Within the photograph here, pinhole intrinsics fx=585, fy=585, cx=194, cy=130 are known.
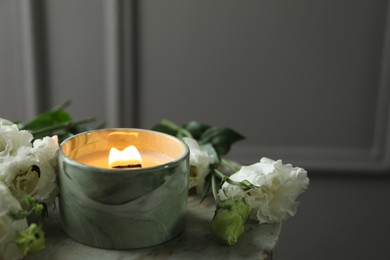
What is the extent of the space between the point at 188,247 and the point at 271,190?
0.27 ft

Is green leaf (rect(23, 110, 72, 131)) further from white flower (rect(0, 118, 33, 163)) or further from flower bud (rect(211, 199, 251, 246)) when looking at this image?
flower bud (rect(211, 199, 251, 246))

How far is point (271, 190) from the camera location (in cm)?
48

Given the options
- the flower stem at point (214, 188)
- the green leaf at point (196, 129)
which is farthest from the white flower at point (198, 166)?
the green leaf at point (196, 129)

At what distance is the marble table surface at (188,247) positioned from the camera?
0.44 metres

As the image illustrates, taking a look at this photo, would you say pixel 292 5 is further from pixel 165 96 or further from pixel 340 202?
pixel 340 202

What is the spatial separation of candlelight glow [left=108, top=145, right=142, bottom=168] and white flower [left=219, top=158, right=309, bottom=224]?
75mm

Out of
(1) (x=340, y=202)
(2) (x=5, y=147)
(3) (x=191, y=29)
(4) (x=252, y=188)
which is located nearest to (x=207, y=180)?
(4) (x=252, y=188)

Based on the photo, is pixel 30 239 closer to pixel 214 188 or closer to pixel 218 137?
pixel 214 188

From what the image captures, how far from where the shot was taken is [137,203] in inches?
16.9

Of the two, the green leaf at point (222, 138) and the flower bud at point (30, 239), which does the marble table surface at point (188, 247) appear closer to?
the flower bud at point (30, 239)

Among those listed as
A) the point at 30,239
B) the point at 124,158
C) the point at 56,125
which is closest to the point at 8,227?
the point at 30,239

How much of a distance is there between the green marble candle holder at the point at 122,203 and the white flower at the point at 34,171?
1 cm

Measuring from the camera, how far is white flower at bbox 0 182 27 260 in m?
0.40

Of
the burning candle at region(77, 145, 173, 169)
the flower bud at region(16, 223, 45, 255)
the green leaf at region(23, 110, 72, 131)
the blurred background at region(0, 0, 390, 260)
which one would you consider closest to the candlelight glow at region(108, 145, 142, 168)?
the burning candle at region(77, 145, 173, 169)
